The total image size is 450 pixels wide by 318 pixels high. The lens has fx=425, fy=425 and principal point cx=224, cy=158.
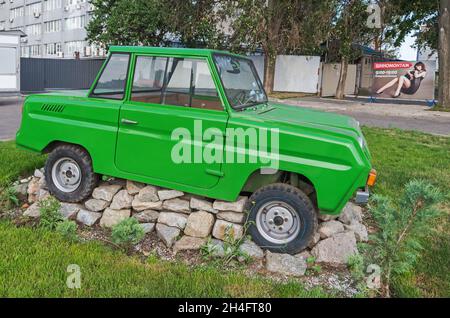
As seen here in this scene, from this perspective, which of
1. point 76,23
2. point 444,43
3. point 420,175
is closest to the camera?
point 420,175

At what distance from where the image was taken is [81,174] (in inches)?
198

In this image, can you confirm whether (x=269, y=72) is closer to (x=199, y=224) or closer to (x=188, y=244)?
(x=199, y=224)

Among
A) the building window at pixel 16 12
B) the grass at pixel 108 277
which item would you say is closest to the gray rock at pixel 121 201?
the grass at pixel 108 277

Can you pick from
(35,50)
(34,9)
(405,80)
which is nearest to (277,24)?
(405,80)

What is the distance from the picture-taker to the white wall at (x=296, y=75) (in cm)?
2728

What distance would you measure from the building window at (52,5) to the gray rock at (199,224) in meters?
54.8

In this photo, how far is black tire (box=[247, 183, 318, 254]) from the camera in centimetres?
418

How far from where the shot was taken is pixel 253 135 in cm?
418

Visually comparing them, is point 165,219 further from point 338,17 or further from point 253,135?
point 338,17

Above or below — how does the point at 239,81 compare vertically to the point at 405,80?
below

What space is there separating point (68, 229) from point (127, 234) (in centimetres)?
70

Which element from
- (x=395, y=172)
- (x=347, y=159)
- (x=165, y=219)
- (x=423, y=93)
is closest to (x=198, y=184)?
(x=165, y=219)

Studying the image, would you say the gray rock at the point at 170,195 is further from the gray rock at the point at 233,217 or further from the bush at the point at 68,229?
the bush at the point at 68,229

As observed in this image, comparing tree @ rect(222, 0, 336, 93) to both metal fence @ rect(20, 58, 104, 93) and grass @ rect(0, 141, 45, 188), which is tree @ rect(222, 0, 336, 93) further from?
grass @ rect(0, 141, 45, 188)
